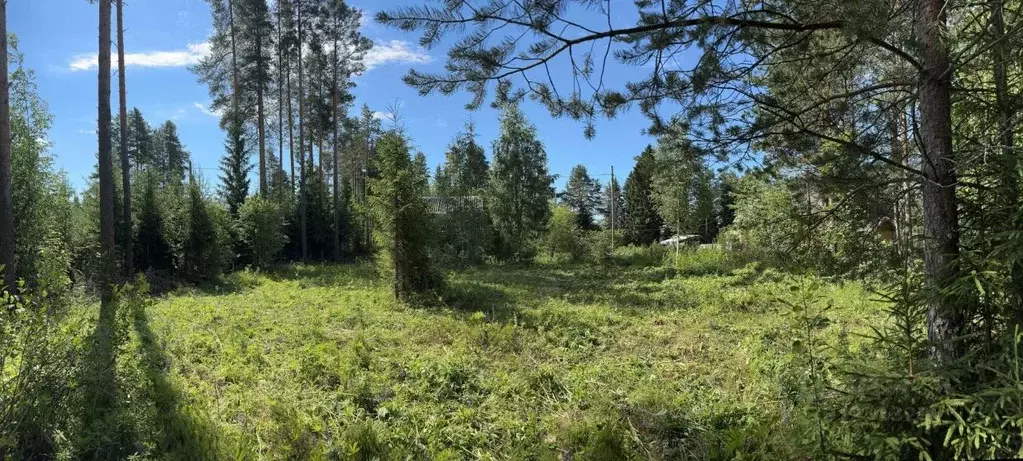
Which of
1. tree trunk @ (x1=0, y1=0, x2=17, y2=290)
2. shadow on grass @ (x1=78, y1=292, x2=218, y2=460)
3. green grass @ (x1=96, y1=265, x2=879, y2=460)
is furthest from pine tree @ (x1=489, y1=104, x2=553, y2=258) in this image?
shadow on grass @ (x1=78, y1=292, x2=218, y2=460)

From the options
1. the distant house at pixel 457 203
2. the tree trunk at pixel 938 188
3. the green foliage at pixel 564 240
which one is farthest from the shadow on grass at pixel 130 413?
the green foliage at pixel 564 240

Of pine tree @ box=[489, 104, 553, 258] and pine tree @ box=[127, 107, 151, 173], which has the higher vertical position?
pine tree @ box=[127, 107, 151, 173]

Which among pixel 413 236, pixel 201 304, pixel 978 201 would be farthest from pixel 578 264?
pixel 978 201

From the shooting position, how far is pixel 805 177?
123 inches

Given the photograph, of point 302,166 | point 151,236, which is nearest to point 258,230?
point 151,236

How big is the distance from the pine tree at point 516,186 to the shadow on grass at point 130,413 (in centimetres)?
1497

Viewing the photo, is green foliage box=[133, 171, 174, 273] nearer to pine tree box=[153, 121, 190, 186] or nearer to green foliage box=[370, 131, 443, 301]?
green foliage box=[370, 131, 443, 301]

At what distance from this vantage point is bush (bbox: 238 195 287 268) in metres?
16.8

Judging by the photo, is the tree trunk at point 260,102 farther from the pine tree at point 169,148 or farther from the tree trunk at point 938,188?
the pine tree at point 169,148

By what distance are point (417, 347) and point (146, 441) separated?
3.16 meters

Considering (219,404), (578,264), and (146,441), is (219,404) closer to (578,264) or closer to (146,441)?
(146,441)

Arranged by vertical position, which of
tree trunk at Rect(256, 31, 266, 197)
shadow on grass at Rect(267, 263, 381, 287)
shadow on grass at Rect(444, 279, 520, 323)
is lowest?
shadow on grass at Rect(444, 279, 520, 323)

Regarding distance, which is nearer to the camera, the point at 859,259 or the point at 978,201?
the point at 978,201

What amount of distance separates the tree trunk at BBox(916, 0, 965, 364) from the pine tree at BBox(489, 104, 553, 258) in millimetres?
17031
